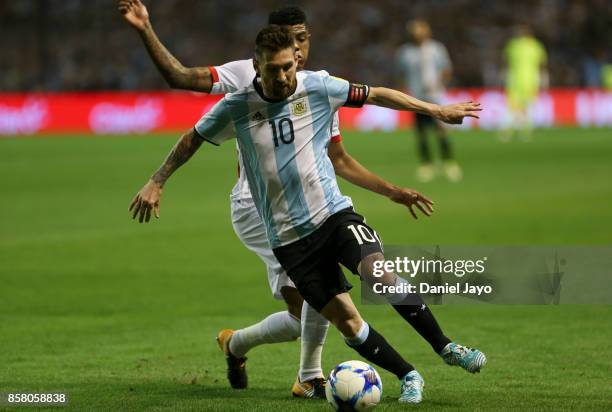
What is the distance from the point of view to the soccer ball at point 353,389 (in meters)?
5.71

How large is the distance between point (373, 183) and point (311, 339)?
3.06 feet

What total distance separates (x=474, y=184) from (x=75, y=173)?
7351 millimetres

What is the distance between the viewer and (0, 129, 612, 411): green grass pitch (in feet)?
21.9

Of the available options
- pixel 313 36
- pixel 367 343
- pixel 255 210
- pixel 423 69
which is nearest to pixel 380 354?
pixel 367 343

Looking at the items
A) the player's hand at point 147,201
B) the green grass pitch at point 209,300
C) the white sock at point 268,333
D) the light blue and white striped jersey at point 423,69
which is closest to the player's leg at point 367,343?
the green grass pitch at point 209,300

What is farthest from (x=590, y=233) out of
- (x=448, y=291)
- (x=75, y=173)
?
(x=75, y=173)

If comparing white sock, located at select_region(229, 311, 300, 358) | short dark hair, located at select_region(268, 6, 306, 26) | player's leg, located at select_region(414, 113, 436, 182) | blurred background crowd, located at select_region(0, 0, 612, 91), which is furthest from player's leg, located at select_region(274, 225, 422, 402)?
blurred background crowd, located at select_region(0, 0, 612, 91)

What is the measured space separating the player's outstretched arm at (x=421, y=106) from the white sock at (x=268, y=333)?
1465 mm

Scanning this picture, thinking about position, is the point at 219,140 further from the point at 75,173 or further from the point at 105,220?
the point at 75,173

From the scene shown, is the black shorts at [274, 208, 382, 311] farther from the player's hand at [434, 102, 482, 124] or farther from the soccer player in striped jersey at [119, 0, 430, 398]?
the player's hand at [434, 102, 482, 124]

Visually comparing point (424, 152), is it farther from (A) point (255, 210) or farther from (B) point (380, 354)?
(B) point (380, 354)

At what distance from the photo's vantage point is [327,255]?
612 cm

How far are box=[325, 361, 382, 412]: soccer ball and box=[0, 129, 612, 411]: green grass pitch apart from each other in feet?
0.95

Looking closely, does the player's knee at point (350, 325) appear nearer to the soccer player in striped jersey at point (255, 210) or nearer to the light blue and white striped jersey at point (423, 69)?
the soccer player in striped jersey at point (255, 210)
